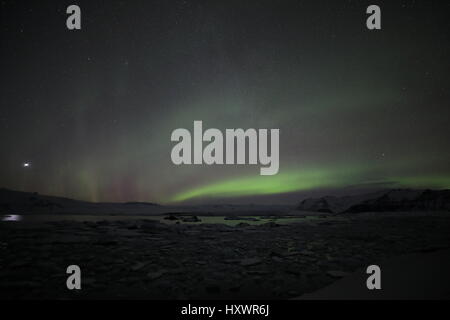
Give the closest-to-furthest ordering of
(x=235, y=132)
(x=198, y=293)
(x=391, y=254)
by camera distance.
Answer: (x=198, y=293), (x=391, y=254), (x=235, y=132)

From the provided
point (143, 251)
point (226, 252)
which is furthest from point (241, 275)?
point (143, 251)

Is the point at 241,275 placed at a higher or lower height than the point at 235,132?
lower


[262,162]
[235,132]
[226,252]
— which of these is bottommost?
[226,252]

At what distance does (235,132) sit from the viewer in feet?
22.6

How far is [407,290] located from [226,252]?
267 centimetres

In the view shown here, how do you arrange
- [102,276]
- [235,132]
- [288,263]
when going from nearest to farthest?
[102,276] → [288,263] → [235,132]

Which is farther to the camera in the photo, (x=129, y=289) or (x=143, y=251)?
(x=143, y=251)

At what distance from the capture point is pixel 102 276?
2877 millimetres

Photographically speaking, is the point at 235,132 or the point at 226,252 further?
the point at 235,132
